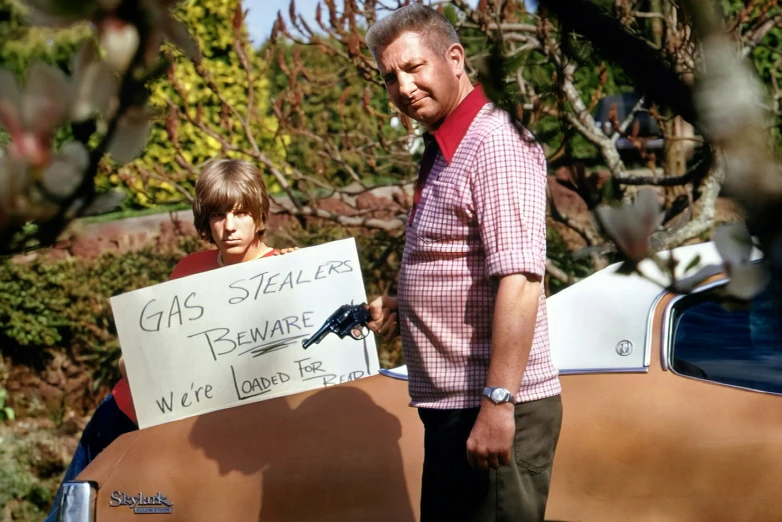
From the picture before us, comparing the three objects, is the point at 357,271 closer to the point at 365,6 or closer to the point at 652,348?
the point at 652,348

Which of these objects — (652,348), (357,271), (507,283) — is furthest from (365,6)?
(507,283)

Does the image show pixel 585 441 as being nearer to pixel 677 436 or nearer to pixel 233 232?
pixel 677 436

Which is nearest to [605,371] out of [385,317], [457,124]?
[385,317]

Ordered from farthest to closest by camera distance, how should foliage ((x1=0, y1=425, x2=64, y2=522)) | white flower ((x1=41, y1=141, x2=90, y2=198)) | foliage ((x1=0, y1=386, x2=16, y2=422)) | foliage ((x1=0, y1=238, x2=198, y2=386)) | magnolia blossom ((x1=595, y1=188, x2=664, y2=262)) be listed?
foliage ((x1=0, y1=238, x2=198, y2=386)), foliage ((x1=0, y1=386, x2=16, y2=422)), foliage ((x1=0, y1=425, x2=64, y2=522)), magnolia blossom ((x1=595, y1=188, x2=664, y2=262)), white flower ((x1=41, y1=141, x2=90, y2=198))

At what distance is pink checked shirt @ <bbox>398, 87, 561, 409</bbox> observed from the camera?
2.08 m

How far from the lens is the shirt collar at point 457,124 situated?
86.4 inches

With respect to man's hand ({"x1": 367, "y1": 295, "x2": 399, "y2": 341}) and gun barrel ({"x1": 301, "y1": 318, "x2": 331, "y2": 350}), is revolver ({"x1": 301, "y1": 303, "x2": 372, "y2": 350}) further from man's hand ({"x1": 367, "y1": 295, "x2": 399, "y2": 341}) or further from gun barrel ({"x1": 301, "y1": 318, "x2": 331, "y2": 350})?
man's hand ({"x1": 367, "y1": 295, "x2": 399, "y2": 341})

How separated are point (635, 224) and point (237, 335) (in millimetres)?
2197

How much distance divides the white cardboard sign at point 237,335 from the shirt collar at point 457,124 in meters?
1.00

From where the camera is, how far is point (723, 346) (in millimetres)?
2684

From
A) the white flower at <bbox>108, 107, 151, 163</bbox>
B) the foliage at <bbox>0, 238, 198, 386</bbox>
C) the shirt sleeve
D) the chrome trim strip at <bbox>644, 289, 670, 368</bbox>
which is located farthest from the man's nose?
the foliage at <bbox>0, 238, 198, 386</bbox>

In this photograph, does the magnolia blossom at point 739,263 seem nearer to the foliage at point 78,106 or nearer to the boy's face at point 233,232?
the foliage at point 78,106

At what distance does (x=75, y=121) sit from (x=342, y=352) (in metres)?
2.21

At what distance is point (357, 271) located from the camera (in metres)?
3.16
